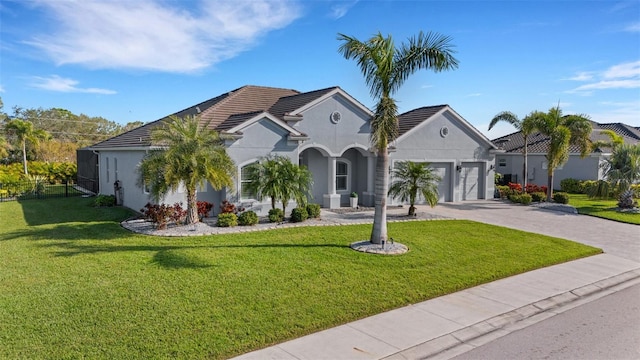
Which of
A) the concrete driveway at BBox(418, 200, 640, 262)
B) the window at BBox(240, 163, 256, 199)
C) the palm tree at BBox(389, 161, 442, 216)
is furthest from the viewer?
the palm tree at BBox(389, 161, 442, 216)

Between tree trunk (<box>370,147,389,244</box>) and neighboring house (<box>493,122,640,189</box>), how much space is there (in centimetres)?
1992

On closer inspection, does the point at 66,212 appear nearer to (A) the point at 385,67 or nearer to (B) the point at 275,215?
(B) the point at 275,215

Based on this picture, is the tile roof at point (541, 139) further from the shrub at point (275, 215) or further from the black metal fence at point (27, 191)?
the black metal fence at point (27, 191)

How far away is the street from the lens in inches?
258

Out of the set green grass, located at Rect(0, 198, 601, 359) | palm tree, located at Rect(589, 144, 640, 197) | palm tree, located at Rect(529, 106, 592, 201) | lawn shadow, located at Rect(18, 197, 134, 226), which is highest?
palm tree, located at Rect(529, 106, 592, 201)

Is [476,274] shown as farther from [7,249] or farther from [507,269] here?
[7,249]

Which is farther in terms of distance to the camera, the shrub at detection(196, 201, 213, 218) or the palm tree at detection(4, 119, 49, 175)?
the palm tree at detection(4, 119, 49, 175)

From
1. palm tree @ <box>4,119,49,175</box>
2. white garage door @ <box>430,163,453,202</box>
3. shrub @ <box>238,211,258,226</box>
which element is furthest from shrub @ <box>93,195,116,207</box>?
palm tree @ <box>4,119,49,175</box>

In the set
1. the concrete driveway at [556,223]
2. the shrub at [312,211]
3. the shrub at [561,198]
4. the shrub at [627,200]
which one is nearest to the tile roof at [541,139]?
the shrub at [561,198]

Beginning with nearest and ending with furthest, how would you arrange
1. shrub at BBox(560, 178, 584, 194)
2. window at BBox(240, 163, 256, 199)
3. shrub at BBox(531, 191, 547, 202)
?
window at BBox(240, 163, 256, 199)
shrub at BBox(531, 191, 547, 202)
shrub at BBox(560, 178, 584, 194)

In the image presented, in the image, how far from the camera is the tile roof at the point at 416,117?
904 inches

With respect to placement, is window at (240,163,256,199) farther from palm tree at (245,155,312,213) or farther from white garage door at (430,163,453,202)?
white garage door at (430,163,453,202)

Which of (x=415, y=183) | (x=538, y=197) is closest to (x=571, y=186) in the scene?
(x=538, y=197)

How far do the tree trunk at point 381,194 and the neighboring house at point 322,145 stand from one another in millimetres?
6133
